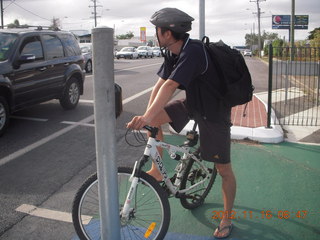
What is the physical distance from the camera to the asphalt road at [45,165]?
3.37m

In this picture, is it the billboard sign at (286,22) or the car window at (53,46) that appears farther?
the billboard sign at (286,22)

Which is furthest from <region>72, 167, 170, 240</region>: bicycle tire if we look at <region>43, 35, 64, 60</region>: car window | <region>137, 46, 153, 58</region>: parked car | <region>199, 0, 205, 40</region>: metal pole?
<region>137, 46, 153, 58</region>: parked car

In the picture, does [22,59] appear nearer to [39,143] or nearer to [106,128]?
[39,143]

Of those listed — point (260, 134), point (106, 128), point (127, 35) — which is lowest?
point (260, 134)

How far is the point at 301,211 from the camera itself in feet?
11.7

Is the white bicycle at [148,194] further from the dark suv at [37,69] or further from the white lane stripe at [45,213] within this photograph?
the dark suv at [37,69]

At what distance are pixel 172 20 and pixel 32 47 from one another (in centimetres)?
528

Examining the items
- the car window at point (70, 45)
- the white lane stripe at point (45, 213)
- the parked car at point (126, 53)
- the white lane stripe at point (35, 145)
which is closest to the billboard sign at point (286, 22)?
the parked car at point (126, 53)

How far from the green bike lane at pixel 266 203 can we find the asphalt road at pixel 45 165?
Answer: 1.13 m

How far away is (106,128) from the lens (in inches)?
80.7

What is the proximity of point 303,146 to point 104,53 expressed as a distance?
468 centimetres

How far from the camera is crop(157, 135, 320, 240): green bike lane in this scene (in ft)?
10.6

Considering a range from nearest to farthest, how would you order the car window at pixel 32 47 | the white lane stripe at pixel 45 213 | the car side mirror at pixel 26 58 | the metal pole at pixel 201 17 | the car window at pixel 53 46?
1. the white lane stripe at pixel 45 213
2. the metal pole at pixel 201 17
3. the car side mirror at pixel 26 58
4. the car window at pixel 32 47
5. the car window at pixel 53 46
